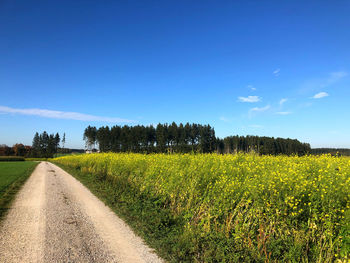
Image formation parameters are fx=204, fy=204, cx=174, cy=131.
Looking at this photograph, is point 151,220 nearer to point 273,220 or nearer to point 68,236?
point 68,236

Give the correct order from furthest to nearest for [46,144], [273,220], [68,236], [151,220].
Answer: [46,144]
[151,220]
[68,236]
[273,220]

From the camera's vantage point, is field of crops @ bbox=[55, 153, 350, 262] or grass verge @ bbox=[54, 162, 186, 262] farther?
grass verge @ bbox=[54, 162, 186, 262]

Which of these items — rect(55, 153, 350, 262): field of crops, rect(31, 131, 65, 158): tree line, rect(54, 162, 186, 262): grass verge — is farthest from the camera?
rect(31, 131, 65, 158): tree line

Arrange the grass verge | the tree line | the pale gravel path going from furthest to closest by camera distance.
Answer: the tree line
the grass verge
the pale gravel path

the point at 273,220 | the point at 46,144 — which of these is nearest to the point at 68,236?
the point at 273,220

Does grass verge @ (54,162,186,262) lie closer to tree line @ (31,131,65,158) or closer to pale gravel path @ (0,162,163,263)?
pale gravel path @ (0,162,163,263)

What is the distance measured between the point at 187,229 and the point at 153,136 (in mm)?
106182

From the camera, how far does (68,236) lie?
656cm

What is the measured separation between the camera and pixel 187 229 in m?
6.71

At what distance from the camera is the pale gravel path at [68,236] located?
5.36m

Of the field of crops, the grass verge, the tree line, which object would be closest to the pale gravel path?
the grass verge

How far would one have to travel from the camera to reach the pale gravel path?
536cm

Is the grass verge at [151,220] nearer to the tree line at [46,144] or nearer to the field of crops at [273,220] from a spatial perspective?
the field of crops at [273,220]

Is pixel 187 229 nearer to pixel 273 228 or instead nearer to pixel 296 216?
pixel 273 228
